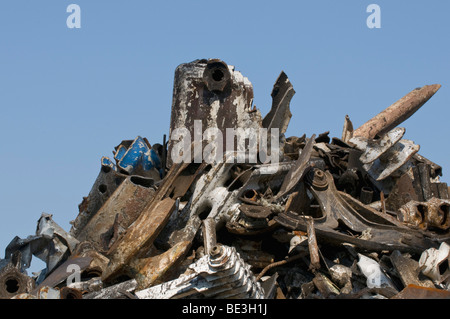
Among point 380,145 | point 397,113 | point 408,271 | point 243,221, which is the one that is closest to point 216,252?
point 243,221

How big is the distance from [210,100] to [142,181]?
1289mm

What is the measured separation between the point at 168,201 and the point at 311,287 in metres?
1.58

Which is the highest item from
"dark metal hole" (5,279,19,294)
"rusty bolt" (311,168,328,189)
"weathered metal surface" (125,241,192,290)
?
"rusty bolt" (311,168,328,189)

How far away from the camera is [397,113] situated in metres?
10.6

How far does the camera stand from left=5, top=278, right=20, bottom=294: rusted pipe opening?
7.37 meters

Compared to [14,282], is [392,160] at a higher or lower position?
higher

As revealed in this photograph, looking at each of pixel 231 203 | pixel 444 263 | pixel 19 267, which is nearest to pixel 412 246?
pixel 444 263

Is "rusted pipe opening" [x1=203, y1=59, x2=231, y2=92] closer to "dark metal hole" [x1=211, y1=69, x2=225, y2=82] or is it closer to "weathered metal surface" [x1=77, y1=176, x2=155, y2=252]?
"dark metal hole" [x1=211, y1=69, x2=225, y2=82]

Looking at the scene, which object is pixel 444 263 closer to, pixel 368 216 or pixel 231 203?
pixel 368 216

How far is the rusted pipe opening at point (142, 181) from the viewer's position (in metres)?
8.62

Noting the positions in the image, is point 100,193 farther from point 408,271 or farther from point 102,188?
point 408,271

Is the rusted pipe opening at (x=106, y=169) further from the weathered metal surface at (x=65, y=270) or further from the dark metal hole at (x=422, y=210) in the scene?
the dark metal hole at (x=422, y=210)

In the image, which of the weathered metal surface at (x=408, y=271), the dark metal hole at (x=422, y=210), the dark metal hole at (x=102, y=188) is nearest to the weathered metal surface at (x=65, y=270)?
the dark metal hole at (x=102, y=188)
